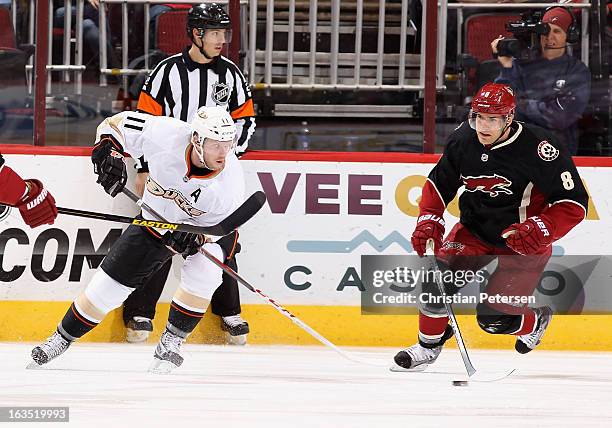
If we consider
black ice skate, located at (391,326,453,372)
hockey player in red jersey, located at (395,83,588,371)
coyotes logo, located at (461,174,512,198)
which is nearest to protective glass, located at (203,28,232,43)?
hockey player in red jersey, located at (395,83,588,371)

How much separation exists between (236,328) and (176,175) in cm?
89

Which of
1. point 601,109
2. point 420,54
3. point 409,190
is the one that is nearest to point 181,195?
point 409,190

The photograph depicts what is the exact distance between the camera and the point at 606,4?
5219mm

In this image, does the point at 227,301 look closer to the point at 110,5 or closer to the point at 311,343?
the point at 311,343

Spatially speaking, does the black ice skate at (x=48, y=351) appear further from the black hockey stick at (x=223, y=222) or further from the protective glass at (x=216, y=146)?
the protective glass at (x=216, y=146)

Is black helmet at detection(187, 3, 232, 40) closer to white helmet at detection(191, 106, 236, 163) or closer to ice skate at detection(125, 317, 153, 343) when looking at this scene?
white helmet at detection(191, 106, 236, 163)

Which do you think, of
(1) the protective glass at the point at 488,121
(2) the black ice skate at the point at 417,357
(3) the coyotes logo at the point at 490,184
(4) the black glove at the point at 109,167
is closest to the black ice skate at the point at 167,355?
(4) the black glove at the point at 109,167

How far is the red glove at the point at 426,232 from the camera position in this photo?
14.2ft

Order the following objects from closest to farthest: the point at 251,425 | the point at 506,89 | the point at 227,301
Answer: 1. the point at 251,425
2. the point at 506,89
3. the point at 227,301

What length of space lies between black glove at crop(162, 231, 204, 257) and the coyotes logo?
962mm

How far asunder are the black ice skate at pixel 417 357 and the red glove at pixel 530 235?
0.48 metres

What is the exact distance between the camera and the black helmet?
15.6 feet

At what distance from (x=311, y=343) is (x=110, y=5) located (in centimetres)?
162

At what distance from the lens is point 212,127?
160 inches
